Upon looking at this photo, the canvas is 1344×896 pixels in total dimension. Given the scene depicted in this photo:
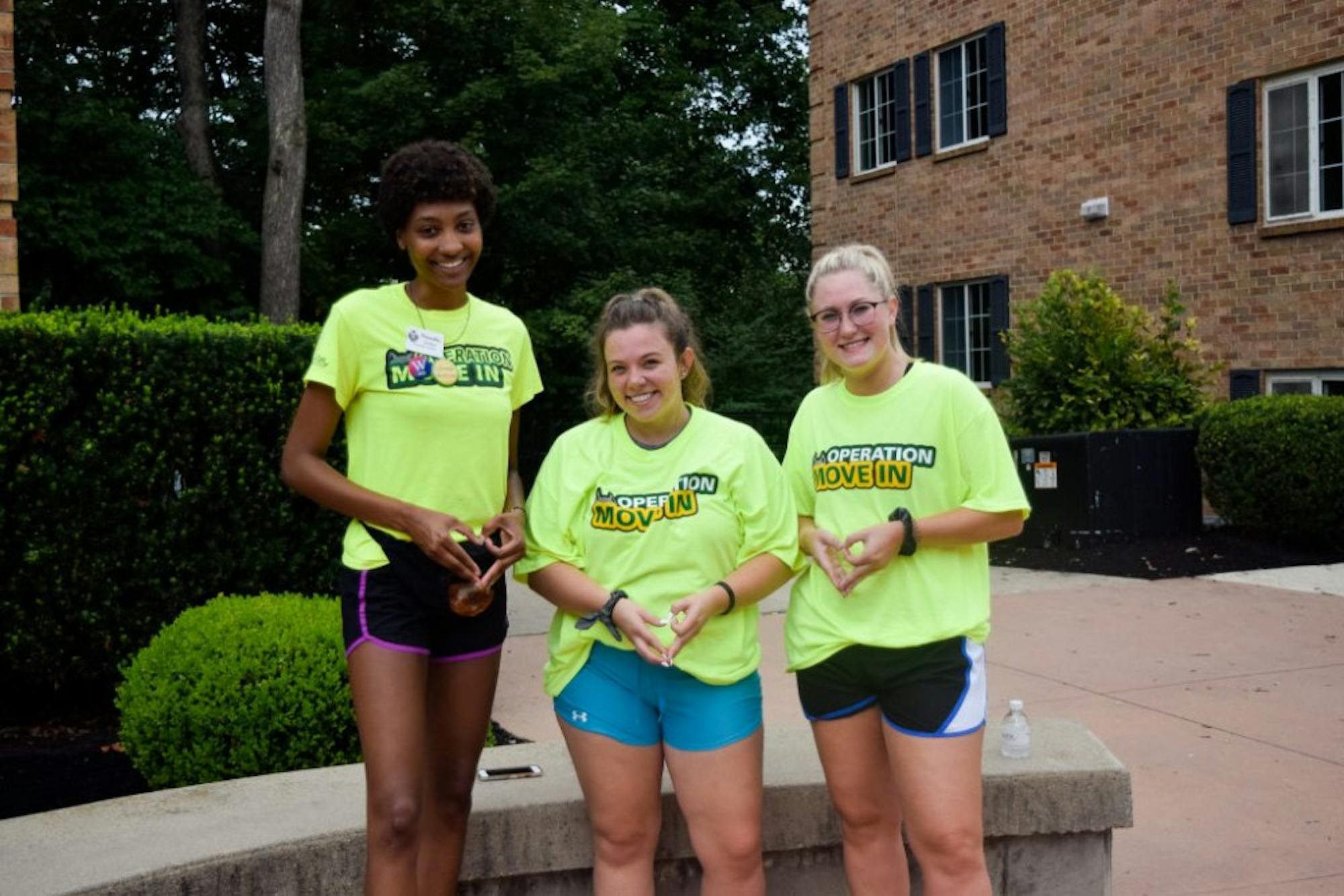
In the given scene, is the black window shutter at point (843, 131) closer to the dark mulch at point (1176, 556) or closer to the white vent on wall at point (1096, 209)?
the white vent on wall at point (1096, 209)

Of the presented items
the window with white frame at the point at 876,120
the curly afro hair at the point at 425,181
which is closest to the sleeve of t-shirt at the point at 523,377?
the curly afro hair at the point at 425,181

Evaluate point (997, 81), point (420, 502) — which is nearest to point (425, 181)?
point (420, 502)

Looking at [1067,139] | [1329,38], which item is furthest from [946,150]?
[1329,38]

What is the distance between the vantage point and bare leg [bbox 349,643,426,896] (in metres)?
2.78

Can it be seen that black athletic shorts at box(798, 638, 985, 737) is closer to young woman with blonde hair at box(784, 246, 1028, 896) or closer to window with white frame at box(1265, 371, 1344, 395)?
young woman with blonde hair at box(784, 246, 1028, 896)

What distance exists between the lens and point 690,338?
127 inches

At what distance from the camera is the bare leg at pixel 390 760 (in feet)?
9.13

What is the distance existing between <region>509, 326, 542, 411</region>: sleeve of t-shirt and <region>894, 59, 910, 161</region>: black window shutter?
15.4 meters

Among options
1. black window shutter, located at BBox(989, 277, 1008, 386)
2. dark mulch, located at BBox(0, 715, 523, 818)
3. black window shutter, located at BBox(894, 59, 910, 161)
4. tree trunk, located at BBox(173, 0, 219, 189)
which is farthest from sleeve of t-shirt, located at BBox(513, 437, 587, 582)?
tree trunk, located at BBox(173, 0, 219, 189)

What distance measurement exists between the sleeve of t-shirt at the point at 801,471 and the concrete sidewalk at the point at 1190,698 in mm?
1784

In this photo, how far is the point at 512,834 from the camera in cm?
345

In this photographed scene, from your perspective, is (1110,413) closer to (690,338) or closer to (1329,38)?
(1329,38)

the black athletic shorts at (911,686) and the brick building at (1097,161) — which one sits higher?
the brick building at (1097,161)

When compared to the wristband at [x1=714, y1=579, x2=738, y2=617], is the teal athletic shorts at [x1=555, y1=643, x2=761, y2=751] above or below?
below
